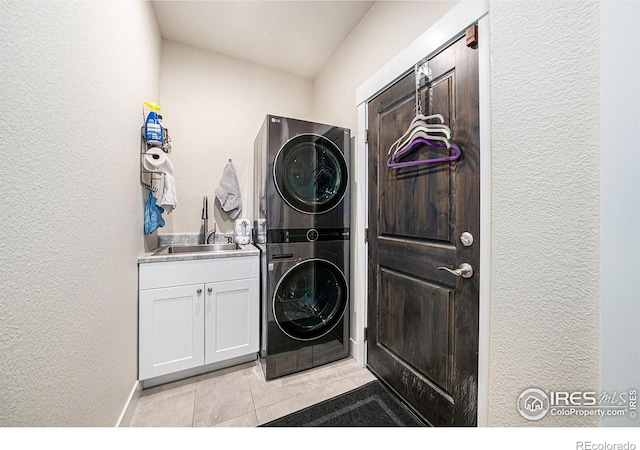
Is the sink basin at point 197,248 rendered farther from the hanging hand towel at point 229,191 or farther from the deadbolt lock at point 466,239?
the deadbolt lock at point 466,239

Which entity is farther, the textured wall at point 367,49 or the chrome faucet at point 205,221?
the chrome faucet at point 205,221

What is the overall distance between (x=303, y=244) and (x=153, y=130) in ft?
4.58

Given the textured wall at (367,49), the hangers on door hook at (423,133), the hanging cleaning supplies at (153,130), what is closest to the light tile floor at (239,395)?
the hangers on door hook at (423,133)

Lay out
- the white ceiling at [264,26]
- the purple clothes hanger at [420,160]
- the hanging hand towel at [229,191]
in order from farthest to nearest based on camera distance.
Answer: the hanging hand towel at [229,191]
the white ceiling at [264,26]
the purple clothes hanger at [420,160]

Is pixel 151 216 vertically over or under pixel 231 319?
over

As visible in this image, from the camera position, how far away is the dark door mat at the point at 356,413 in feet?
4.29

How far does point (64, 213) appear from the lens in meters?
0.76

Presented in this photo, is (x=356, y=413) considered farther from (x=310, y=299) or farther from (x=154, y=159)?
(x=154, y=159)

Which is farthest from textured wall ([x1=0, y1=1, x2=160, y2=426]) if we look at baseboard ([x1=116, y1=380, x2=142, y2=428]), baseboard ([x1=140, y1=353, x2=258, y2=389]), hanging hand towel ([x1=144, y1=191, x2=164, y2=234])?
hanging hand towel ([x1=144, y1=191, x2=164, y2=234])

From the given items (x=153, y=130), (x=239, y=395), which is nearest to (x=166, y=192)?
(x=153, y=130)

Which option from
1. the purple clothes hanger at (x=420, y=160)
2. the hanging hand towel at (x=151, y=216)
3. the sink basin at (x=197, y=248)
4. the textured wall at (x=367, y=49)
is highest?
the textured wall at (x=367, y=49)

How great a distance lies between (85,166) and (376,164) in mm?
1624

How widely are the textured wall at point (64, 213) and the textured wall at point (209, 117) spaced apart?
1044 millimetres
